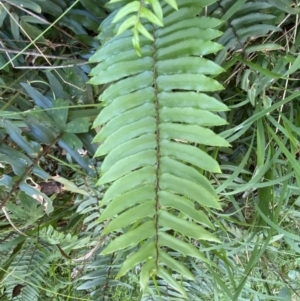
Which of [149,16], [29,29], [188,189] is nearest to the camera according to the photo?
[149,16]

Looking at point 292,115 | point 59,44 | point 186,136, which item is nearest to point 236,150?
point 292,115

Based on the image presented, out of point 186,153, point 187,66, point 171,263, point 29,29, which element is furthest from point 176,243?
point 29,29

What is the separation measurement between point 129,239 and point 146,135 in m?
0.15

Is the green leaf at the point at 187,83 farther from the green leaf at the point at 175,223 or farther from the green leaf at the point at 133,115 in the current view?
the green leaf at the point at 175,223

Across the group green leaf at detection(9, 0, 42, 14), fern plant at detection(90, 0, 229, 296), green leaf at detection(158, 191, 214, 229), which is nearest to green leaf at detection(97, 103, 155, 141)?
fern plant at detection(90, 0, 229, 296)

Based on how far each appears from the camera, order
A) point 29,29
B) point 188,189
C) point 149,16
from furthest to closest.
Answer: point 29,29, point 188,189, point 149,16

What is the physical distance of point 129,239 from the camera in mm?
571

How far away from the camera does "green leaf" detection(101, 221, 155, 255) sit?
0.57 m

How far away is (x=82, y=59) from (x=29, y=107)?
0.13m

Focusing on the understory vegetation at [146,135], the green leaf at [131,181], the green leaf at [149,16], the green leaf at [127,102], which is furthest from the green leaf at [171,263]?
the green leaf at [149,16]

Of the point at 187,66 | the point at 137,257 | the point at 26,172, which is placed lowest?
the point at 137,257

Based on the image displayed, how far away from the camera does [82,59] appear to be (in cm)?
73

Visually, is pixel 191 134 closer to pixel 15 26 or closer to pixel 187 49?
pixel 187 49

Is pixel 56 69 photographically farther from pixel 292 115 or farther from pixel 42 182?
pixel 292 115
